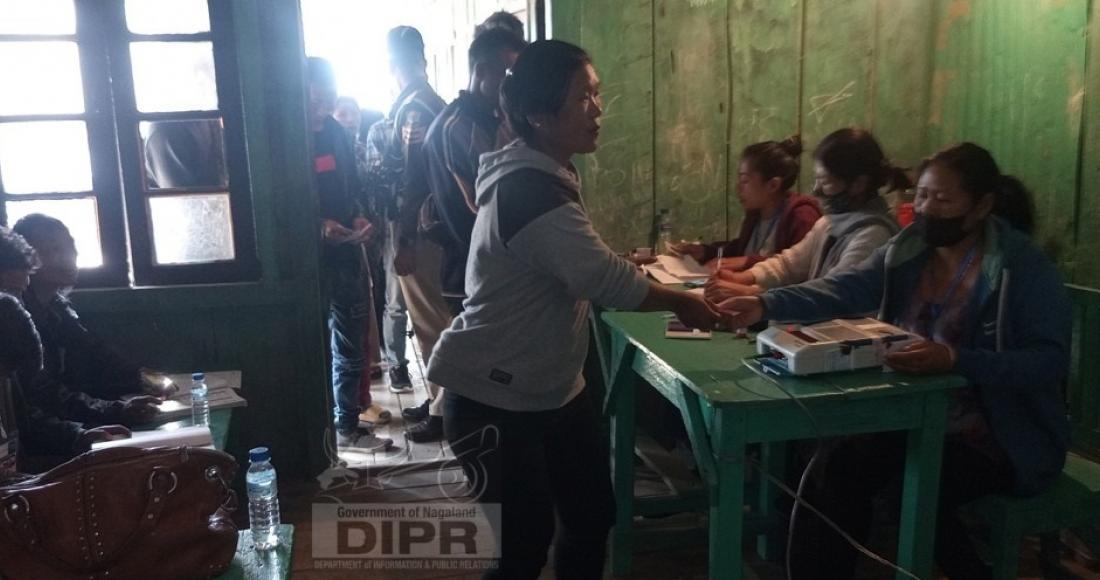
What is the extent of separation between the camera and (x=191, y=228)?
10.6 ft

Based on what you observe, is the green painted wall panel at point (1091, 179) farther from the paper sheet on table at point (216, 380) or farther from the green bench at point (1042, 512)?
the paper sheet on table at point (216, 380)

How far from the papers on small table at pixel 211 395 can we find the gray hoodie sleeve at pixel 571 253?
141 cm

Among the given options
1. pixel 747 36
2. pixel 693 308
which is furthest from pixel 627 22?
pixel 693 308

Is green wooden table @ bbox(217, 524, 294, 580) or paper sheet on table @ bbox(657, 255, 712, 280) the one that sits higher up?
paper sheet on table @ bbox(657, 255, 712, 280)

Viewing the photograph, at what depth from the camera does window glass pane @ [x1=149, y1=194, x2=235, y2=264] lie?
320cm

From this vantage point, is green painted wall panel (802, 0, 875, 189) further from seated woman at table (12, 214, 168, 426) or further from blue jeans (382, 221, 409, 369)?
seated woman at table (12, 214, 168, 426)

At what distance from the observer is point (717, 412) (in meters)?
1.90

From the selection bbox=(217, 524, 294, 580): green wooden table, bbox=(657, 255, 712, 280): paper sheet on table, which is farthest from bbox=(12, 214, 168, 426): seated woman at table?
bbox=(657, 255, 712, 280): paper sheet on table

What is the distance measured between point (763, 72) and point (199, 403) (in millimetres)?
2557

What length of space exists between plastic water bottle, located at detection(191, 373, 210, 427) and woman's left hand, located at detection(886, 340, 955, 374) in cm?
192

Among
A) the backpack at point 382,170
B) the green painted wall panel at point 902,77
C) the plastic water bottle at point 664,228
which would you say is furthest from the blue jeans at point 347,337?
the green painted wall panel at point 902,77

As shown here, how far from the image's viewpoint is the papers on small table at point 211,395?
260cm

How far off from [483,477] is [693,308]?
0.61m

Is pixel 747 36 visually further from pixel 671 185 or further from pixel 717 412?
pixel 717 412
